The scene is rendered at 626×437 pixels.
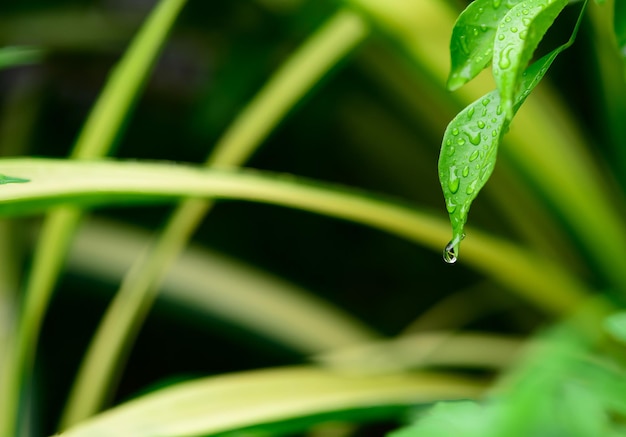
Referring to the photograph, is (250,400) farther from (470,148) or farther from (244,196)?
(470,148)

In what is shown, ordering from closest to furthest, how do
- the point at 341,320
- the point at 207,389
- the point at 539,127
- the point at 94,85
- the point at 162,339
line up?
the point at 207,389, the point at 539,127, the point at 341,320, the point at 162,339, the point at 94,85

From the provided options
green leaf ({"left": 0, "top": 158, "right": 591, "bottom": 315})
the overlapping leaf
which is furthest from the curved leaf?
the overlapping leaf

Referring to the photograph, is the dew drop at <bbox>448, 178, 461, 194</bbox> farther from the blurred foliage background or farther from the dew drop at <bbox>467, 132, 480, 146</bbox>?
the blurred foliage background

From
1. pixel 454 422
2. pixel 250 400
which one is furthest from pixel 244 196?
pixel 454 422

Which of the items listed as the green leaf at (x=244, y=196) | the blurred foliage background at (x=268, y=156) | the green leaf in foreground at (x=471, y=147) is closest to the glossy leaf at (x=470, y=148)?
the green leaf in foreground at (x=471, y=147)

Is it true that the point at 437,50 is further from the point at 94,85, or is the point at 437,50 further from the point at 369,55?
the point at 94,85

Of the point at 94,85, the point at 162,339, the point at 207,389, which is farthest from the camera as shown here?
the point at 94,85

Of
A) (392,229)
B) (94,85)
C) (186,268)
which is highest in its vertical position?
(94,85)

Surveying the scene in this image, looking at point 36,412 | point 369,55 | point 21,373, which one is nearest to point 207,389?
point 21,373
